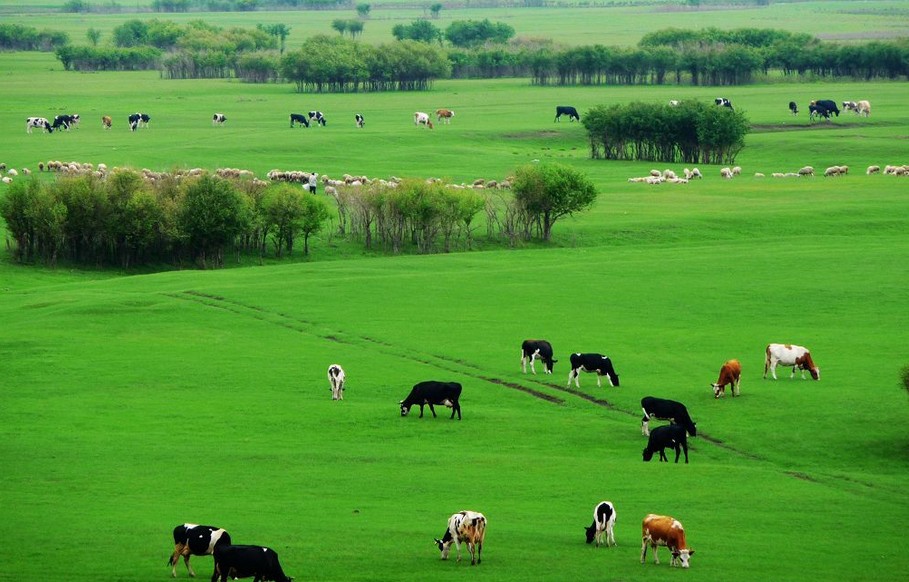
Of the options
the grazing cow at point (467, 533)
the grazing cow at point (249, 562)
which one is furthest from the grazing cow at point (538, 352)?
the grazing cow at point (249, 562)

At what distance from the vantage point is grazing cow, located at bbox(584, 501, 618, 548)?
3047 cm

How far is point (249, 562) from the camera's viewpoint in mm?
27188

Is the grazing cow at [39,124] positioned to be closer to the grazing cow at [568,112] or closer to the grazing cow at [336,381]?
the grazing cow at [568,112]

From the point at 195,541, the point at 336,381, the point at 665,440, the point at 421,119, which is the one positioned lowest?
the point at 336,381

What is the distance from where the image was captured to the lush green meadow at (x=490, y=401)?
31.3 meters

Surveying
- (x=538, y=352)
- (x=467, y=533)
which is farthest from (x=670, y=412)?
(x=467, y=533)

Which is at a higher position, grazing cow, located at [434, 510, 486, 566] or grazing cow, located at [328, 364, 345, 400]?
grazing cow, located at [434, 510, 486, 566]

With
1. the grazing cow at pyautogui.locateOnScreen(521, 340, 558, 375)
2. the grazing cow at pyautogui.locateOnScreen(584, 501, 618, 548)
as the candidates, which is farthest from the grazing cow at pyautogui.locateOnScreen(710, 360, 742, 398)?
the grazing cow at pyautogui.locateOnScreen(584, 501, 618, 548)

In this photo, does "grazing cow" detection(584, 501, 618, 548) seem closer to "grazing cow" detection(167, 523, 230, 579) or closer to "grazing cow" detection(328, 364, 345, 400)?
"grazing cow" detection(167, 523, 230, 579)

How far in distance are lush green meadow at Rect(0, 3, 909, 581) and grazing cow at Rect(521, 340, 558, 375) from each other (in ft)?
1.80

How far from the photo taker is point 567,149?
427ft

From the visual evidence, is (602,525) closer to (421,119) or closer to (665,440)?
(665,440)

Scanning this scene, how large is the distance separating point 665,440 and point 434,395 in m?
8.47

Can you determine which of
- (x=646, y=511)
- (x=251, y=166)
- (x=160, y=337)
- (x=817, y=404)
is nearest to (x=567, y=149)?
(x=251, y=166)
